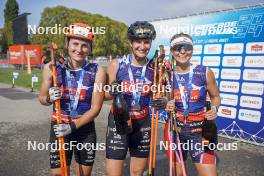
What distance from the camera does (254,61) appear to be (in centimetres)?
803

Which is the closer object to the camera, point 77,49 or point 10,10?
point 77,49

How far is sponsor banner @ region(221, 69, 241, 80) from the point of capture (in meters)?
8.48

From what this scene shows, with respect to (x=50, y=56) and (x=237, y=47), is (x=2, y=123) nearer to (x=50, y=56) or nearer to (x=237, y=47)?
(x=50, y=56)

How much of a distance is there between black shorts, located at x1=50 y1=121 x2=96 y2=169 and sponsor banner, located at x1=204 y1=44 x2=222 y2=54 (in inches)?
245

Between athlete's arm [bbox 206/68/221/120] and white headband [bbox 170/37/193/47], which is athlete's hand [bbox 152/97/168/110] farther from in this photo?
white headband [bbox 170/37/193/47]

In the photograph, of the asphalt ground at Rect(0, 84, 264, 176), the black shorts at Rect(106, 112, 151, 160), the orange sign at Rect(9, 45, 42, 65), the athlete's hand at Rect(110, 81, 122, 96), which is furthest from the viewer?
the orange sign at Rect(9, 45, 42, 65)

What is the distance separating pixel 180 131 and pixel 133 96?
2.97 feet

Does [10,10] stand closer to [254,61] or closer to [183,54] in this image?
[254,61]

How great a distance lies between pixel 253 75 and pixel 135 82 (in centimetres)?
521

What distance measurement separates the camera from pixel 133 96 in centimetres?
424

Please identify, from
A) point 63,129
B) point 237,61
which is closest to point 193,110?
point 63,129

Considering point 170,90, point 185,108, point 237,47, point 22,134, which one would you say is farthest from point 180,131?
point 22,134

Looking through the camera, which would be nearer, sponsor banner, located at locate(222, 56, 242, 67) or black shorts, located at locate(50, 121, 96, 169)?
black shorts, located at locate(50, 121, 96, 169)

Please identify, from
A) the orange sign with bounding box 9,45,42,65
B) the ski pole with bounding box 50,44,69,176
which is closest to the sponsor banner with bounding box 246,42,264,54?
the ski pole with bounding box 50,44,69,176
